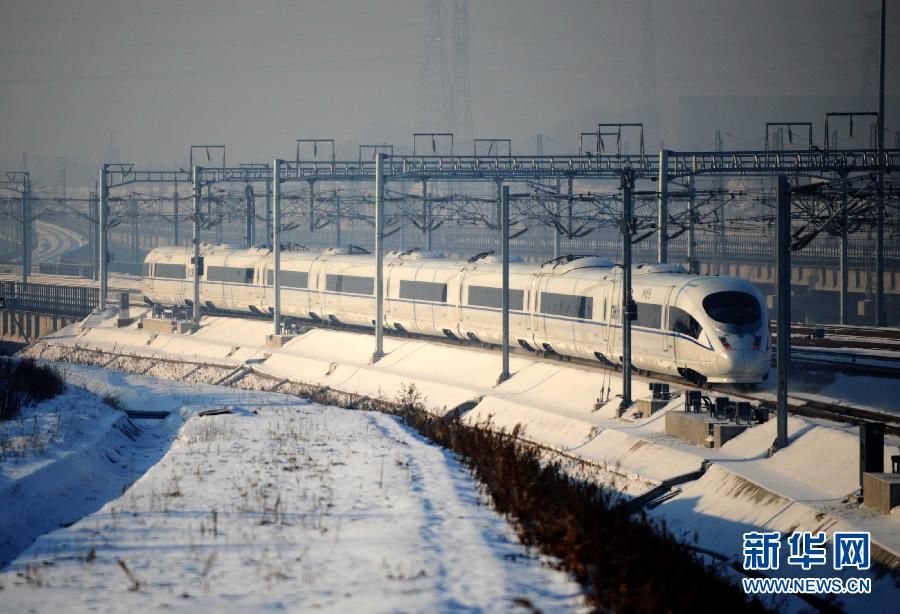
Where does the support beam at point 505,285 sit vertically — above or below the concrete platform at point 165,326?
above

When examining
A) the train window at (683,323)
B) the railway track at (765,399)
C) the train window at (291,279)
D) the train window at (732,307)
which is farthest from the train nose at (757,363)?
the train window at (291,279)

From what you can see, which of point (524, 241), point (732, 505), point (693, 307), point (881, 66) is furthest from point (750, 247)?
point (732, 505)

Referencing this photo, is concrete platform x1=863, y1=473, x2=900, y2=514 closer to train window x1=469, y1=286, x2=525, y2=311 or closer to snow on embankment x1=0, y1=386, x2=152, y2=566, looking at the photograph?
snow on embankment x1=0, y1=386, x2=152, y2=566

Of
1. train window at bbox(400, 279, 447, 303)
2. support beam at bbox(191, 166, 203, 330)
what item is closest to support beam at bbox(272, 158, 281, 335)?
support beam at bbox(191, 166, 203, 330)

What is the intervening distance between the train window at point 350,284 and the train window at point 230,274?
7608mm

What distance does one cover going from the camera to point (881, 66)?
59.2 meters

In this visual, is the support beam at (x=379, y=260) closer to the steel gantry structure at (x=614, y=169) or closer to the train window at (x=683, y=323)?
the steel gantry structure at (x=614, y=169)

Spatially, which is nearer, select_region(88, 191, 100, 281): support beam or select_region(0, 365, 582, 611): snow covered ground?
select_region(0, 365, 582, 611): snow covered ground

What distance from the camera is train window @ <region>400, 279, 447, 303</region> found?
Answer: 4944 centimetres

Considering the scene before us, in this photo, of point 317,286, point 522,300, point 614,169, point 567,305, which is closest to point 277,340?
point 317,286

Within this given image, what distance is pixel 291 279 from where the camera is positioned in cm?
6069

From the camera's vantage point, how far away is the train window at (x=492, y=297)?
44.5 metres

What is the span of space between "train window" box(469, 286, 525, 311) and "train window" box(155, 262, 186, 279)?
26.7 m

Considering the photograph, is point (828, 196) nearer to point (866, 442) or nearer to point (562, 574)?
point (866, 442)
